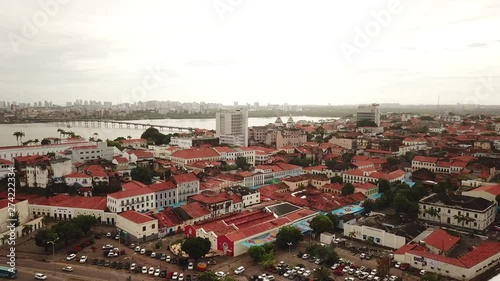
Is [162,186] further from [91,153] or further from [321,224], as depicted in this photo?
[91,153]

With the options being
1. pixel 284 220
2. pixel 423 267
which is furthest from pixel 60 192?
pixel 423 267

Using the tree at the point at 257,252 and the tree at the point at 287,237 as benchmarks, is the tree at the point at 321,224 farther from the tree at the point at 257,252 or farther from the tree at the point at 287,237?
the tree at the point at 257,252

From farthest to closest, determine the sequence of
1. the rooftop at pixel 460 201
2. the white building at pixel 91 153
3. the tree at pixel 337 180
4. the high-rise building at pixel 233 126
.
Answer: the high-rise building at pixel 233 126 < the white building at pixel 91 153 < the tree at pixel 337 180 < the rooftop at pixel 460 201

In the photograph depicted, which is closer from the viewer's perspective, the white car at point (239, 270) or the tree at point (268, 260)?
the white car at point (239, 270)

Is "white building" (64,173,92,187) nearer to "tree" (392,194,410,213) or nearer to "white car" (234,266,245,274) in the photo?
"white car" (234,266,245,274)

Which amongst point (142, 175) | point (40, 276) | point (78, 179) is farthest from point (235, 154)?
point (40, 276)

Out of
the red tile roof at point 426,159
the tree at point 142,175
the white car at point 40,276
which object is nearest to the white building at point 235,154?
the tree at point 142,175

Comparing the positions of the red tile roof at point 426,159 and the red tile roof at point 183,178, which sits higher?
the red tile roof at point 183,178
